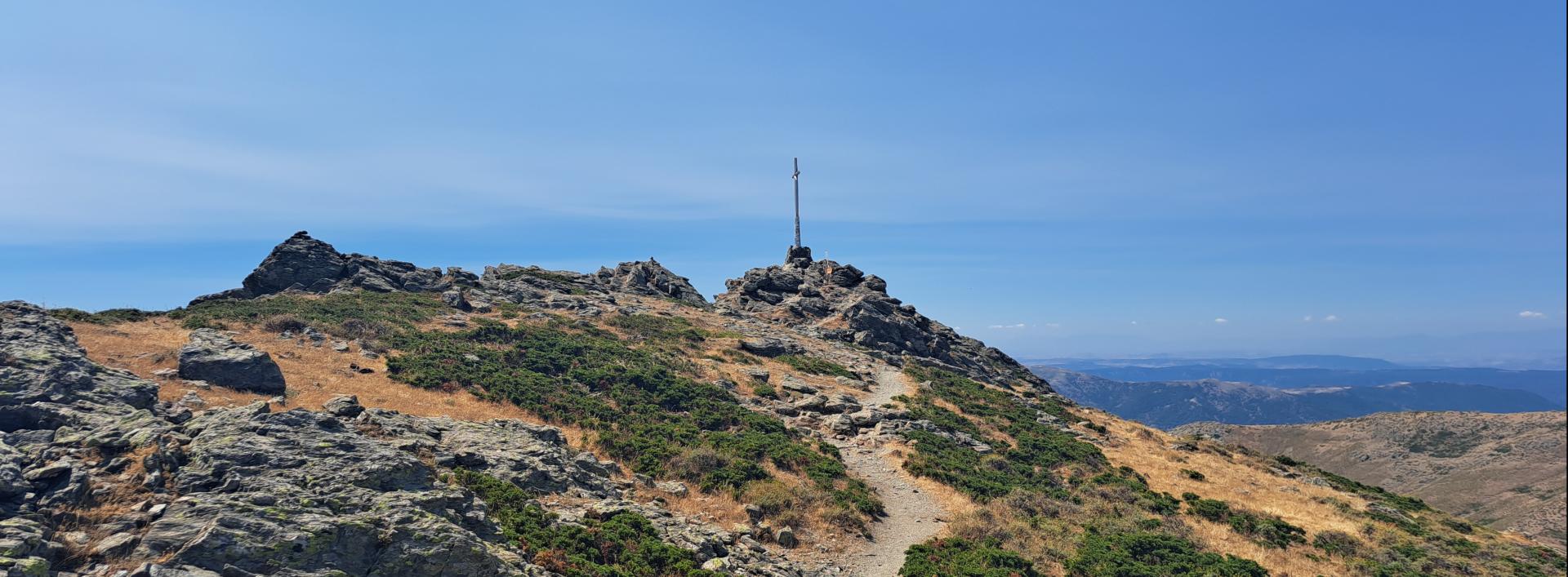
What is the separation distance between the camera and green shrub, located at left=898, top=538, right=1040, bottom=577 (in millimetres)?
20062

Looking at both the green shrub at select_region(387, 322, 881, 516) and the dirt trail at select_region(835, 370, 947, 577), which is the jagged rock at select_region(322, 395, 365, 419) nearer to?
the green shrub at select_region(387, 322, 881, 516)

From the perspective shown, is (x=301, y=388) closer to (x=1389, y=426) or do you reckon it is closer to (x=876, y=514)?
(x=876, y=514)

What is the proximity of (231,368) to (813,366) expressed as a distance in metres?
39.8

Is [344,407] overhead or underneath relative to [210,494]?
overhead

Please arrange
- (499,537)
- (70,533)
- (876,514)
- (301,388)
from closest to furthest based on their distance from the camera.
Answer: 1. (70,533)
2. (499,537)
3. (876,514)
4. (301,388)

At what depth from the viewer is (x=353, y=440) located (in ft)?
50.8

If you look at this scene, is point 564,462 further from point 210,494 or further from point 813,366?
point 813,366

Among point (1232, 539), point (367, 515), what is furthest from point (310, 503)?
point (1232, 539)

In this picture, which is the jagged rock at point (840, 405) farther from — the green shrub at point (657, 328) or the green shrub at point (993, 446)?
the green shrub at point (657, 328)

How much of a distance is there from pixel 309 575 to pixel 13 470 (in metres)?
6.18

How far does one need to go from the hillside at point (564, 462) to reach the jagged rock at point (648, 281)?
17.5 metres

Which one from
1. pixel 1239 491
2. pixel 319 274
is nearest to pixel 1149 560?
pixel 1239 491

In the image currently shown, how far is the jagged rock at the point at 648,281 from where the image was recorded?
83.0 meters

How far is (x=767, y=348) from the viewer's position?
60.0 m
